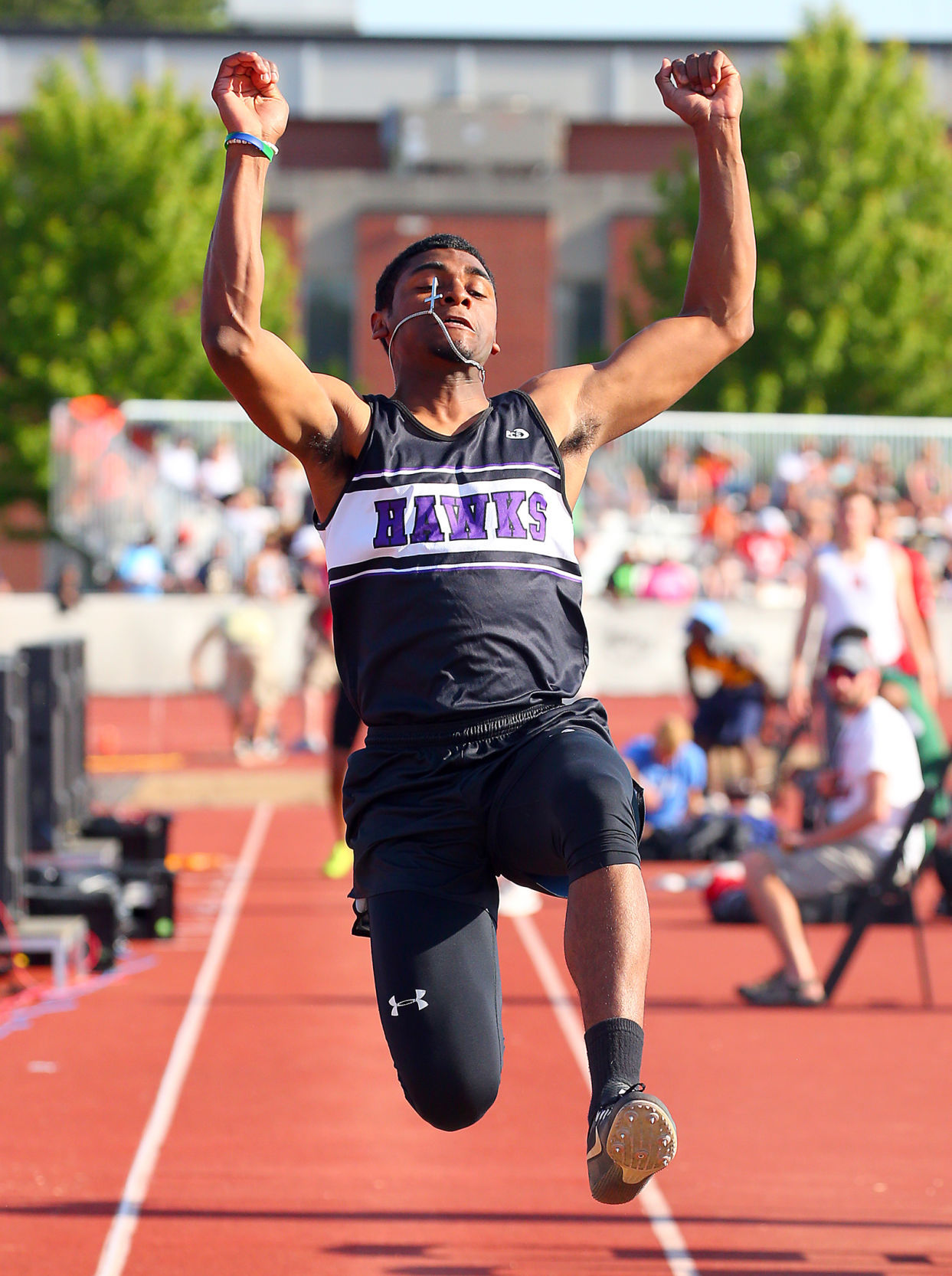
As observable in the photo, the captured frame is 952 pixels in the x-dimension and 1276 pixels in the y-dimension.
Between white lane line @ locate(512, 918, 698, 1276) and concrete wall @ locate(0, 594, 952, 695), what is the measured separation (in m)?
12.8

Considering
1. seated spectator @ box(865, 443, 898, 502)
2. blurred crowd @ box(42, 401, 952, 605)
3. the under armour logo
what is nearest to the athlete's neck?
the under armour logo

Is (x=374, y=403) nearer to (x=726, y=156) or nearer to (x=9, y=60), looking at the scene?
(x=726, y=156)

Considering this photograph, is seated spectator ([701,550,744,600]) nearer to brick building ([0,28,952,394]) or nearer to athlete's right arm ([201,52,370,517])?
brick building ([0,28,952,394])

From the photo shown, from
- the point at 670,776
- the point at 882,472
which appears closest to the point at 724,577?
the point at 882,472

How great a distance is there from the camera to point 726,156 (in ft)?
13.8

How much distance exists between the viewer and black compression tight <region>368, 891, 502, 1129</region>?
3.63 meters

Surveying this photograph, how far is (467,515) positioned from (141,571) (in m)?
20.1

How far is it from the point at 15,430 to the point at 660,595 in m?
16.9

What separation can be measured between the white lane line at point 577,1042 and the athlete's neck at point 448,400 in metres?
1.91

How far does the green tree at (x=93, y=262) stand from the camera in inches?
1379

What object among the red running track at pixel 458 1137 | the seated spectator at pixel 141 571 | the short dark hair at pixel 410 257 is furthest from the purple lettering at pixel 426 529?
the seated spectator at pixel 141 571

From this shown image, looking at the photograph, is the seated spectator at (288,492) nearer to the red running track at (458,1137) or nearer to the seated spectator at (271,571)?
the seated spectator at (271,571)

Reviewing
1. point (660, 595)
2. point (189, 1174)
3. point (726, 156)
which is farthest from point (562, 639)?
point (660, 595)

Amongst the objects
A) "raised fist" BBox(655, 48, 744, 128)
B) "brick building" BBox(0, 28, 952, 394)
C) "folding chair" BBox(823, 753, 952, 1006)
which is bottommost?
"folding chair" BBox(823, 753, 952, 1006)
